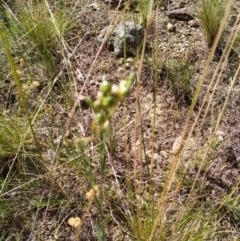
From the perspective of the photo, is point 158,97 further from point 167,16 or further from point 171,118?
point 167,16

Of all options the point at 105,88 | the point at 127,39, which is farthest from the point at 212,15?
the point at 105,88

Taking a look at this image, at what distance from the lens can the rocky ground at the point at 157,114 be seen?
112 centimetres

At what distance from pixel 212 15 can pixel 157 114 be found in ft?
1.45

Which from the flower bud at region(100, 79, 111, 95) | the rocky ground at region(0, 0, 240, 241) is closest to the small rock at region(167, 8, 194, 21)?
the rocky ground at region(0, 0, 240, 241)

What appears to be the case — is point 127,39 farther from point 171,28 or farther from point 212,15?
point 212,15

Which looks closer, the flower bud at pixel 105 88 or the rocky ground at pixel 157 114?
the flower bud at pixel 105 88

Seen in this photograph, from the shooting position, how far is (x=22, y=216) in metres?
1.11

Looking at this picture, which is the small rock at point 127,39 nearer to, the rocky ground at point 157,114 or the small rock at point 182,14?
the rocky ground at point 157,114

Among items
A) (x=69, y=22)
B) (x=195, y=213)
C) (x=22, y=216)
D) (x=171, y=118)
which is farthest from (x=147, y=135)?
(x=69, y=22)

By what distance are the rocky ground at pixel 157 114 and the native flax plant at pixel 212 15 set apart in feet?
0.20

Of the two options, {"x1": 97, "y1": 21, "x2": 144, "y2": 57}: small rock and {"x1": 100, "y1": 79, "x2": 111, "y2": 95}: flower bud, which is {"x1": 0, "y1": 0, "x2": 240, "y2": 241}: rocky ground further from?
{"x1": 100, "y1": 79, "x2": 111, "y2": 95}: flower bud

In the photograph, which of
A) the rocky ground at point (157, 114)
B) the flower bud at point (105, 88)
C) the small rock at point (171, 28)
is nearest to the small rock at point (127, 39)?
the rocky ground at point (157, 114)

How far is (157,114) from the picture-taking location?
1.37 metres

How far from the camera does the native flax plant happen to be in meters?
1.46
